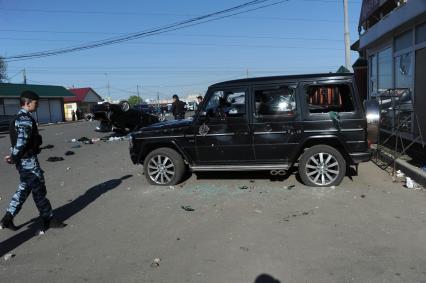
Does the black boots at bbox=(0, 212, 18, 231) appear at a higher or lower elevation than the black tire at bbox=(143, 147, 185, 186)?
lower

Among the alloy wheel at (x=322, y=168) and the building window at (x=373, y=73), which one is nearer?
the alloy wheel at (x=322, y=168)

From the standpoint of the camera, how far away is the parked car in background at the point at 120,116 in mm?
20062

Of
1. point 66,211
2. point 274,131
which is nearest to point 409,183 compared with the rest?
point 274,131

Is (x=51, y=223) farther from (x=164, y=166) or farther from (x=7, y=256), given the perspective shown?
(x=164, y=166)

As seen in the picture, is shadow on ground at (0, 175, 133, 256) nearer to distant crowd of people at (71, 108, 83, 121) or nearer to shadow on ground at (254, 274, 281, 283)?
shadow on ground at (254, 274, 281, 283)

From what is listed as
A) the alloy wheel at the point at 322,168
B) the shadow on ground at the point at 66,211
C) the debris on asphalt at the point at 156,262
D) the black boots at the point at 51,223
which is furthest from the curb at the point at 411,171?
the black boots at the point at 51,223

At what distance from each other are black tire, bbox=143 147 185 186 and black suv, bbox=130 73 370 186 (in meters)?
0.02

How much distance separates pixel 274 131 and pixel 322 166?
3.42 feet

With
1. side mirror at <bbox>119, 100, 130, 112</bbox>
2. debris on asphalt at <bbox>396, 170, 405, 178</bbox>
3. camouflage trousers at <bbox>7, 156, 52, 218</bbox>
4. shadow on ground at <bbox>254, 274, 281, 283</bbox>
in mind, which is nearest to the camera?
shadow on ground at <bbox>254, 274, 281, 283</bbox>

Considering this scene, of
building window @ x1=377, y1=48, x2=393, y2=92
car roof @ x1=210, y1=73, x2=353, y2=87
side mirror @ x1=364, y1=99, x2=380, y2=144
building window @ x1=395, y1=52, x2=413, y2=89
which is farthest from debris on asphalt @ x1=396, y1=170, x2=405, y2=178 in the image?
building window @ x1=377, y1=48, x2=393, y2=92

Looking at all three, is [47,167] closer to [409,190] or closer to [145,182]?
[145,182]

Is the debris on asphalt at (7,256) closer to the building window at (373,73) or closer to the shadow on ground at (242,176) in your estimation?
the shadow on ground at (242,176)

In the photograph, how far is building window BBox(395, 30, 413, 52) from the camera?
12578 millimetres

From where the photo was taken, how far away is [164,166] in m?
8.77
